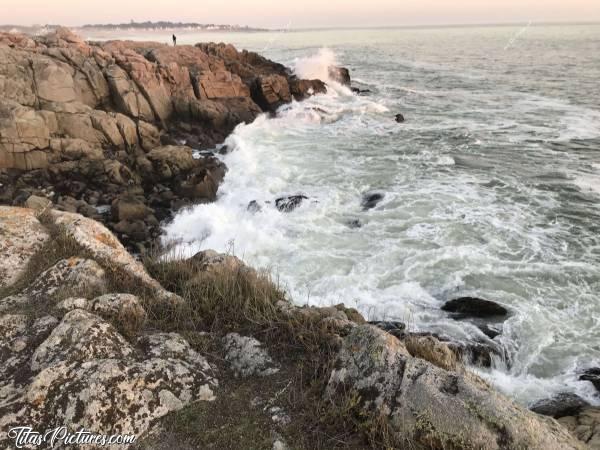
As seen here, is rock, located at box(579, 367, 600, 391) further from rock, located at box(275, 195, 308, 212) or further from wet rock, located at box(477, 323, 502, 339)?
rock, located at box(275, 195, 308, 212)

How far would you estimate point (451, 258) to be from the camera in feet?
42.3

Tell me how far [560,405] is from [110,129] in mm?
21132

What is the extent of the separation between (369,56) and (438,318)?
2964 inches

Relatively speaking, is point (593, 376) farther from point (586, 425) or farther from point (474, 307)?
point (474, 307)

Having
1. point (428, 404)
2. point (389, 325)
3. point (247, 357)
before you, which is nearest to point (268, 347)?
point (247, 357)

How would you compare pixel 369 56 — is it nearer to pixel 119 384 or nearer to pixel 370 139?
pixel 370 139

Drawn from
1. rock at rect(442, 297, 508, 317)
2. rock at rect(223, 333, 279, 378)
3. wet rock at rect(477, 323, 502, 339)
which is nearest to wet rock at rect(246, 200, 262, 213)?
rock at rect(442, 297, 508, 317)

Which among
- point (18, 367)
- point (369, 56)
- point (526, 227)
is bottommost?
point (369, 56)

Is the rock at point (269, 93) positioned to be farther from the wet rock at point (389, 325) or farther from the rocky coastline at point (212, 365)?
the rocky coastline at point (212, 365)

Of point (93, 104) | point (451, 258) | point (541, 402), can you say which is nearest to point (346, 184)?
point (451, 258)

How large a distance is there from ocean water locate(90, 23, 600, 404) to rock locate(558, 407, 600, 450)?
965mm

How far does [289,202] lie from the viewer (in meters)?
17.0

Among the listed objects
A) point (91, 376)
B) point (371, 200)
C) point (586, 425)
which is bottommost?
point (371, 200)

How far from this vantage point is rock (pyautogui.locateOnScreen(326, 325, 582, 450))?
11.7ft
